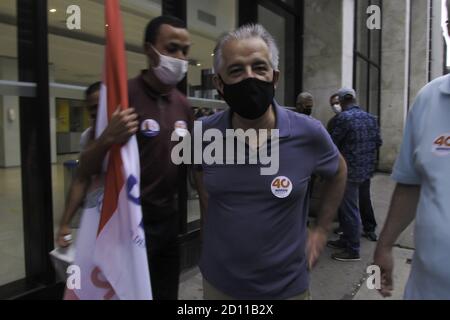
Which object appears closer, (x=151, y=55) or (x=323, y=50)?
(x=151, y=55)

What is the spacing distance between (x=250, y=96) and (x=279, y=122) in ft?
0.60

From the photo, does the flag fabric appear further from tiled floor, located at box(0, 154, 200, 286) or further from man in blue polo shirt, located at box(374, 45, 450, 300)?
tiled floor, located at box(0, 154, 200, 286)

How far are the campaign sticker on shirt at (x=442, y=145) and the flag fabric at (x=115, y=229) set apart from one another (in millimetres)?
1125

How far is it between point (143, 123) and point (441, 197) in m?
1.31

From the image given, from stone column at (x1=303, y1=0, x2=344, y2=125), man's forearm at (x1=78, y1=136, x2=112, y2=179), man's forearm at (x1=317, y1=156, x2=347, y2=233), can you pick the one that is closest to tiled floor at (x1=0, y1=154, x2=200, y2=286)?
man's forearm at (x1=78, y1=136, x2=112, y2=179)

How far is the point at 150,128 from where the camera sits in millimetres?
2062

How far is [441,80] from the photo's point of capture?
168 centimetres

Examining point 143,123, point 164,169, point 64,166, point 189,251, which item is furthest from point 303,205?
point 64,166

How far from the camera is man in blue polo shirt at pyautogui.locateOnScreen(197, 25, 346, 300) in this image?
170 centimetres

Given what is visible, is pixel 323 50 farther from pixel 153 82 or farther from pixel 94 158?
pixel 94 158

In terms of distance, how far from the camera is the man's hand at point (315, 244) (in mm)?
1870

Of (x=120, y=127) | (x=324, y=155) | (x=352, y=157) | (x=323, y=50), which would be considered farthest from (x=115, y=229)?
(x=323, y=50)

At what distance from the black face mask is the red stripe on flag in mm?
425
